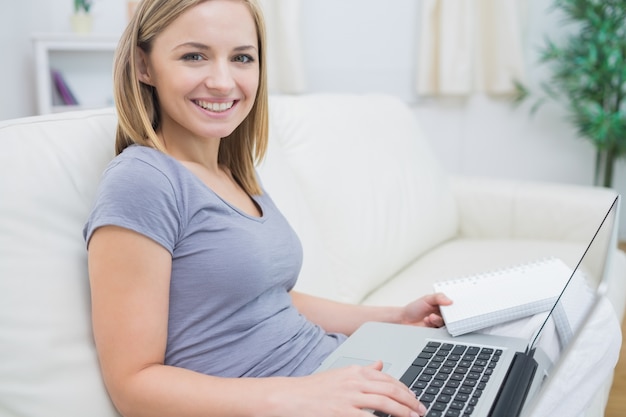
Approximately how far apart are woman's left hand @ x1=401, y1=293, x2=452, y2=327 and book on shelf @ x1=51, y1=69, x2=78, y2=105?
9.17 feet

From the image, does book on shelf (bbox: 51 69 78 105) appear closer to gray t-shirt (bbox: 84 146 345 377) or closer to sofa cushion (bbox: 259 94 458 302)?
sofa cushion (bbox: 259 94 458 302)

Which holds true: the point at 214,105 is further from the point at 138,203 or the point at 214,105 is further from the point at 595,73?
the point at 595,73

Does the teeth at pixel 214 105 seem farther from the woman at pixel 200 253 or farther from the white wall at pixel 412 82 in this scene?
the white wall at pixel 412 82

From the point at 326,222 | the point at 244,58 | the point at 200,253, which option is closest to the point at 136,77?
the point at 244,58

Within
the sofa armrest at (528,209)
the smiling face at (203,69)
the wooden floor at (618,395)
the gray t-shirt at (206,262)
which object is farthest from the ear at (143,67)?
the sofa armrest at (528,209)

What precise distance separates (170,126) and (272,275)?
10.8 inches

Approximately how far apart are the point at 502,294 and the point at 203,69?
591mm

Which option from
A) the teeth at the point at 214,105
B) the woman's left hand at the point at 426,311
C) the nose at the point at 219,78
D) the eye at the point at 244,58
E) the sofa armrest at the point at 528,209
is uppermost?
the eye at the point at 244,58

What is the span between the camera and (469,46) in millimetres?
3756

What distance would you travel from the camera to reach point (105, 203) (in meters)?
0.88

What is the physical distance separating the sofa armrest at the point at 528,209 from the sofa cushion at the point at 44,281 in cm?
164

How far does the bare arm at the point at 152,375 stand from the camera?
0.84 m

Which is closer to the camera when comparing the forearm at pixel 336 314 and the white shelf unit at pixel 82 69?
the forearm at pixel 336 314

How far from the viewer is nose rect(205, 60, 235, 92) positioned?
1030 millimetres
